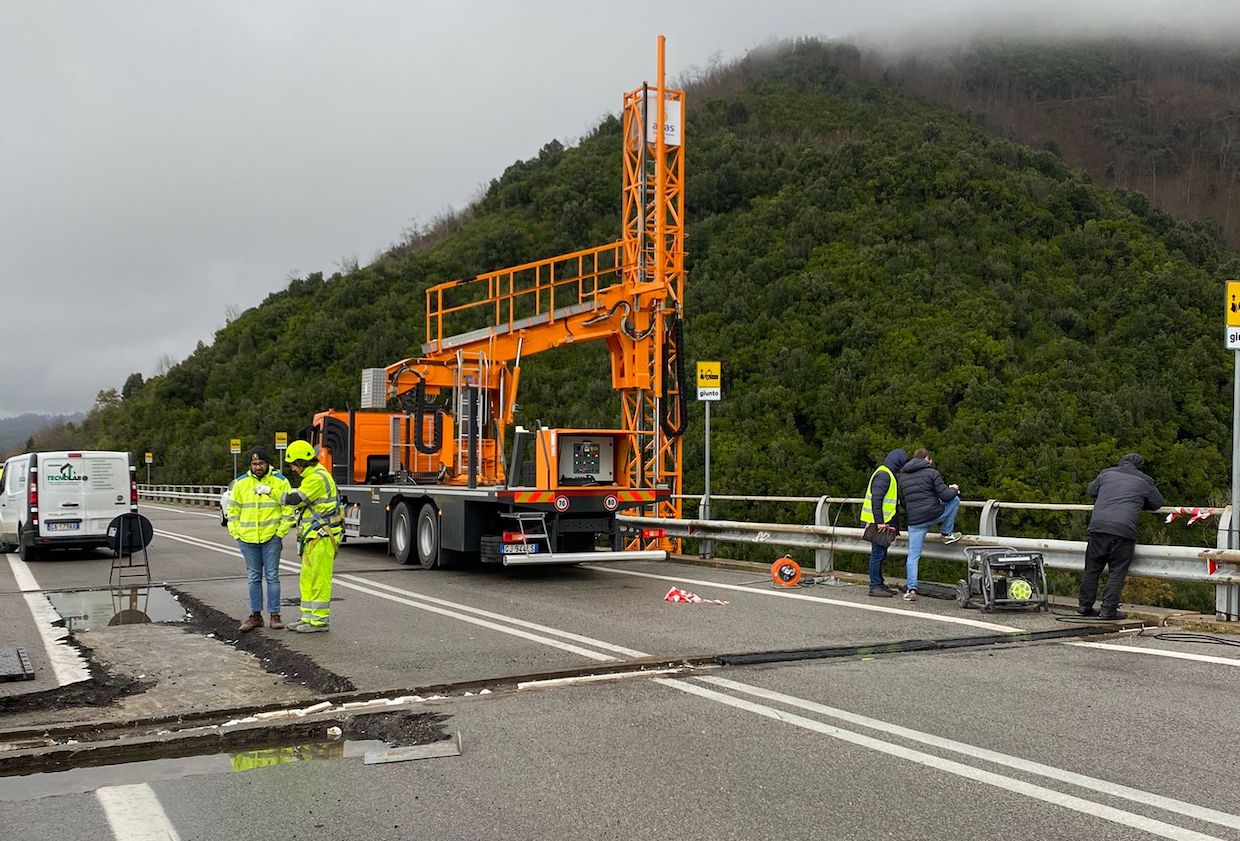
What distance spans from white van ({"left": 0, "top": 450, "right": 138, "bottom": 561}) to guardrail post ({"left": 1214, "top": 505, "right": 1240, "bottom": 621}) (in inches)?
633

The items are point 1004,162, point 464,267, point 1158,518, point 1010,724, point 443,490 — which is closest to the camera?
point 1010,724

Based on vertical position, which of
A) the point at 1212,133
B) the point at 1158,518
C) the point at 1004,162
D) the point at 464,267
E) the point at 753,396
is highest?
the point at 1212,133

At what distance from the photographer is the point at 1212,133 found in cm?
8969

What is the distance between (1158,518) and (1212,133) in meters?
74.9

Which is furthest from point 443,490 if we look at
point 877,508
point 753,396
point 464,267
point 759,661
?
point 464,267

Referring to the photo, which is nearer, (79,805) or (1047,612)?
(79,805)

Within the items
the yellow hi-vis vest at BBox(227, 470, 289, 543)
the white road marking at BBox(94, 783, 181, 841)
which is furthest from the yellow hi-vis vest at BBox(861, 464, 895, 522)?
the white road marking at BBox(94, 783, 181, 841)

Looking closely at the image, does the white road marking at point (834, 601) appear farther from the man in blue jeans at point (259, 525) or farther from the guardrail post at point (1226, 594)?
the man in blue jeans at point (259, 525)

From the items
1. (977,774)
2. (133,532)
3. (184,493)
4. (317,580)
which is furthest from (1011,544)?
(184,493)

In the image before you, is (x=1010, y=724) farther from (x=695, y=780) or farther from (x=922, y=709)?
(x=695, y=780)

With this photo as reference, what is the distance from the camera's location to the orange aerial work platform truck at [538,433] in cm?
1406

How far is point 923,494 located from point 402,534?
27.2 feet

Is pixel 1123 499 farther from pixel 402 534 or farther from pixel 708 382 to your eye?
pixel 402 534

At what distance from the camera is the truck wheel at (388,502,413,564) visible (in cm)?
1617
